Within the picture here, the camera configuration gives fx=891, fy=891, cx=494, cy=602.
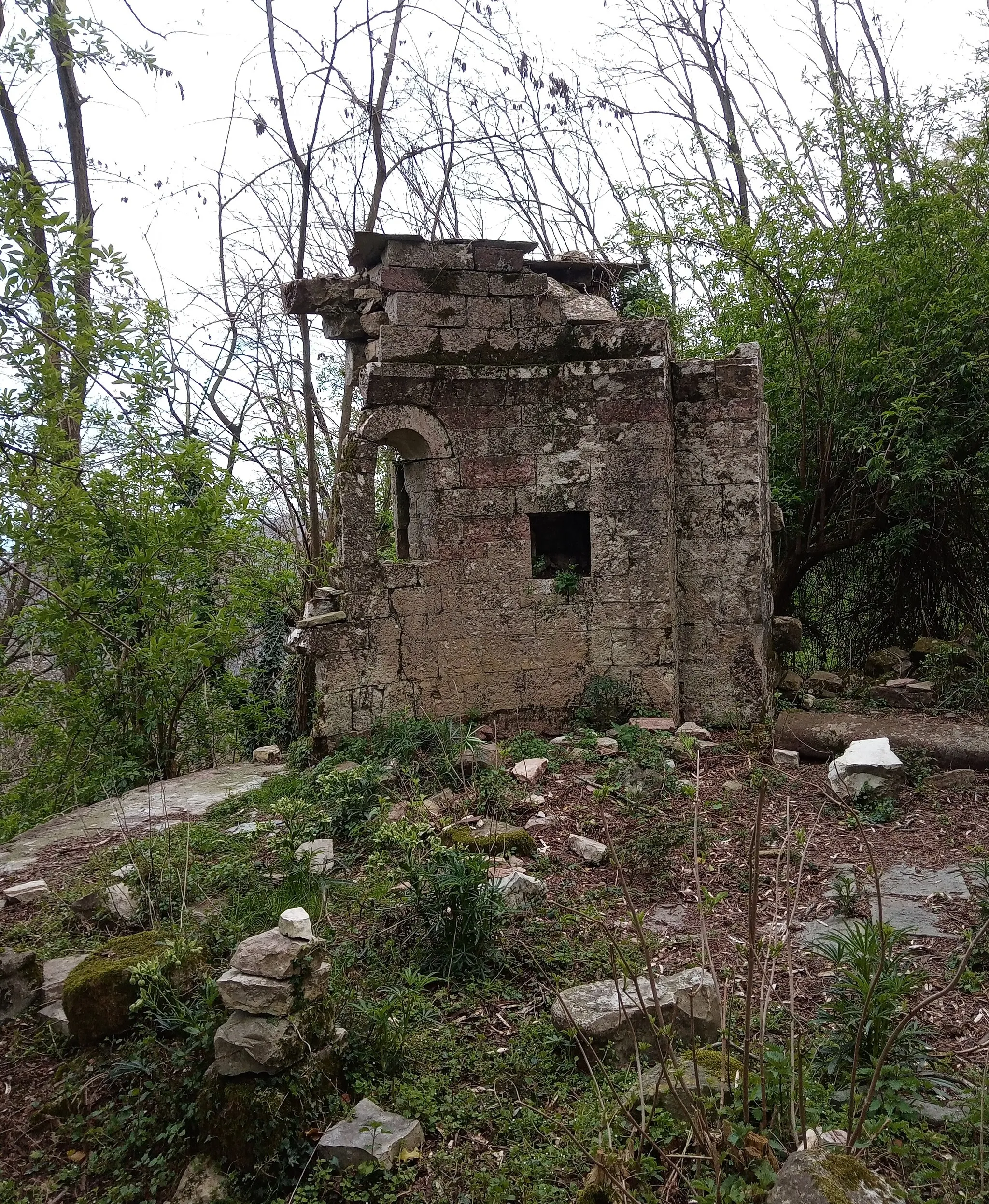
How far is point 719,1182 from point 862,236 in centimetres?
849

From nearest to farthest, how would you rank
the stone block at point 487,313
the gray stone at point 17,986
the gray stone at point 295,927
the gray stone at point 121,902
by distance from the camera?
the gray stone at point 295,927 < the gray stone at point 17,986 < the gray stone at point 121,902 < the stone block at point 487,313

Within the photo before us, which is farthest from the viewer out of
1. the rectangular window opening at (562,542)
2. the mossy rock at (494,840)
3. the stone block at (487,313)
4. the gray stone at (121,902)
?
the rectangular window opening at (562,542)

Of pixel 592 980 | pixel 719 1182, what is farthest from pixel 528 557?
pixel 719 1182

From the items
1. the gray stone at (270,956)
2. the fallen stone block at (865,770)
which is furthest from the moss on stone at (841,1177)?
the fallen stone block at (865,770)

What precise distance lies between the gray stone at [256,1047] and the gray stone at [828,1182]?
160 cm

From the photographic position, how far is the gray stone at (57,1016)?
352cm

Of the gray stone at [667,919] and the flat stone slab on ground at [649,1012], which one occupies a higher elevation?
the flat stone slab on ground at [649,1012]

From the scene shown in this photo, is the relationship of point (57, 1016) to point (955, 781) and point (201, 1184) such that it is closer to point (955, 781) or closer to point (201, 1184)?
point (201, 1184)

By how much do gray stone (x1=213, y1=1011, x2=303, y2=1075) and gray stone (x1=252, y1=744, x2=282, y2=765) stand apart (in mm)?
4892

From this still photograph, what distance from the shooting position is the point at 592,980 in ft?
11.6

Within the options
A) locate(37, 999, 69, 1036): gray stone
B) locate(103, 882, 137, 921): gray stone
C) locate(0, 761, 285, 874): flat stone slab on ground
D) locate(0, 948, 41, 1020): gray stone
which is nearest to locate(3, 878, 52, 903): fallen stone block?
locate(0, 761, 285, 874): flat stone slab on ground

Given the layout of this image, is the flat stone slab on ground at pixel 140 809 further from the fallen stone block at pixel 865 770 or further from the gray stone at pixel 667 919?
the fallen stone block at pixel 865 770

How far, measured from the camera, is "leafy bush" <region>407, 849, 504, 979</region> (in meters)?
3.71

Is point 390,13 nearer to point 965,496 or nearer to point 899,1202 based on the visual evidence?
point 965,496
